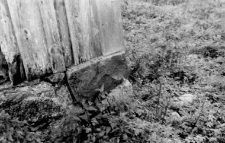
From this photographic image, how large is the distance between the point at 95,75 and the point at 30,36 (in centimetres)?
87

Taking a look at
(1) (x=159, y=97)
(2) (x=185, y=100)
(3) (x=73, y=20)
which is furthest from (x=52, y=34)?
(2) (x=185, y=100)

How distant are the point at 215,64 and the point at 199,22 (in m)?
1.79

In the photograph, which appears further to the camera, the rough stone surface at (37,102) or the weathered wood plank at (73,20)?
the weathered wood plank at (73,20)

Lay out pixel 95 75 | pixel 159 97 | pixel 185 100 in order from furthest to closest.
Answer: pixel 185 100
pixel 159 97
pixel 95 75

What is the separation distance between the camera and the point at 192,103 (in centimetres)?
343

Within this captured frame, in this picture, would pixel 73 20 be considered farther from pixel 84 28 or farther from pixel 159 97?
pixel 159 97

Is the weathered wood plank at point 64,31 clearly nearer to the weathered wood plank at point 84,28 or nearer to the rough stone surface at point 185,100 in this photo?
the weathered wood plank at point 84,28

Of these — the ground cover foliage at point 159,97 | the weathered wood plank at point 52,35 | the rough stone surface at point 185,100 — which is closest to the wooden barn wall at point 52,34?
the weathered wood plank at point 52,35

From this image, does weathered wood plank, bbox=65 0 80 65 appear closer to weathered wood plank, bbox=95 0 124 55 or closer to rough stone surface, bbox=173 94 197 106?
weathered wood plank, bbox=95 0 124 55

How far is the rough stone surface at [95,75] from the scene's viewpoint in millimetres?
2781

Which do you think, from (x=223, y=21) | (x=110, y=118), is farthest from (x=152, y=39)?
(x=110, y=118)

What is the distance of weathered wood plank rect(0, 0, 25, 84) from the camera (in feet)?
7.30

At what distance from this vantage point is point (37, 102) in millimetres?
2551

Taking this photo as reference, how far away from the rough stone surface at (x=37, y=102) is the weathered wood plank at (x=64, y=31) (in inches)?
12.5
